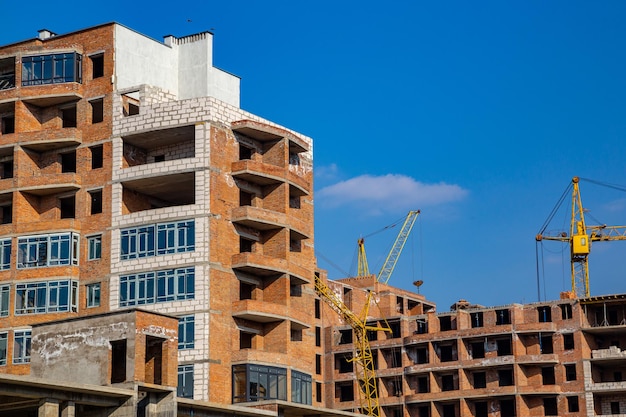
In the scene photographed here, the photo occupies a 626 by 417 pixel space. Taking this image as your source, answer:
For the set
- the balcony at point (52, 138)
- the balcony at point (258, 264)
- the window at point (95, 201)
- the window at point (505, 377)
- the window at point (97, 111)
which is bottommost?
the window at point (505, 377)

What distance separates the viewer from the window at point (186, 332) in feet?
274

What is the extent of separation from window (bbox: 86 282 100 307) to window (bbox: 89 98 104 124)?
41.2 ft

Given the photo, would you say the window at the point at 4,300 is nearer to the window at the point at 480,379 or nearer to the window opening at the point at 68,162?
the window opening at the point at 68,162

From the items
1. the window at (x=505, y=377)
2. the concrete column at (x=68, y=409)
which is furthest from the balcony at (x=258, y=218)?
the window at (x=505, y=377)

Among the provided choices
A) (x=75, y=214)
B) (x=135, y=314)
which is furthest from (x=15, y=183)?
(x=135, y=314)

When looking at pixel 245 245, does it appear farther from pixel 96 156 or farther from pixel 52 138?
pixel 52 138

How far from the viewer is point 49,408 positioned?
195 feet

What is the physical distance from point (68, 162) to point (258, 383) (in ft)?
76.4

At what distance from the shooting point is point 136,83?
92.0 m

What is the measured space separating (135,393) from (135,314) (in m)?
5.11

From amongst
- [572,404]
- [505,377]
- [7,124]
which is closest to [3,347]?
[7,124]

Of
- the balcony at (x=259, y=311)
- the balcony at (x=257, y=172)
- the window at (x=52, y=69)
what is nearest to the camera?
the balcony at (x=259, y=311)

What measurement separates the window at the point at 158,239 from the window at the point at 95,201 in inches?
138

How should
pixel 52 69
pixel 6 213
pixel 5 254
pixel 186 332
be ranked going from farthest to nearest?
1. pixel 6 213
2. pixel 52 69
3. pixel 5 254
4. pixel 186 332
